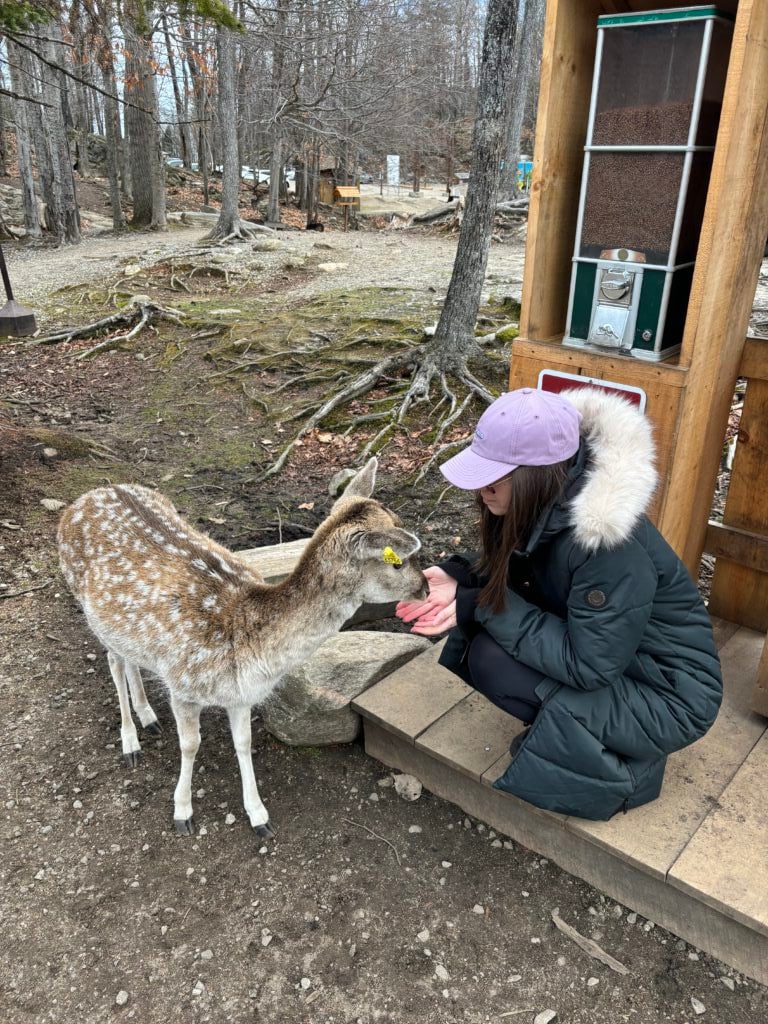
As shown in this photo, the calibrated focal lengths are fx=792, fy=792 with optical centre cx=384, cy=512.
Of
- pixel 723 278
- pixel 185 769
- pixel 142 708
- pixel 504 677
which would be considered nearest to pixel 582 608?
pixel 504 677

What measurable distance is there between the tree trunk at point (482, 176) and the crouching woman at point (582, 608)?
4.81m

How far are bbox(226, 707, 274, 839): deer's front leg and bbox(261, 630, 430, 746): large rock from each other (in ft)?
1.06

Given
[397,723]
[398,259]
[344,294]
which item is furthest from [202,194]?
[397,723]

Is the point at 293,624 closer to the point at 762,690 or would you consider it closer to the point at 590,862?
the point at 590,862

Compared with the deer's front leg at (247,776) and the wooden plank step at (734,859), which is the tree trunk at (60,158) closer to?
the deer's front leg at (247,776)

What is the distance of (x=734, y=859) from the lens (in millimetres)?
2482

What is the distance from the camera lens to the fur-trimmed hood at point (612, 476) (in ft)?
7.39

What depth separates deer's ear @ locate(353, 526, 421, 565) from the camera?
2771 mm

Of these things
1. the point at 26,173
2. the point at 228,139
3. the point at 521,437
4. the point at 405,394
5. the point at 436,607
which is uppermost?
the point at 228,139

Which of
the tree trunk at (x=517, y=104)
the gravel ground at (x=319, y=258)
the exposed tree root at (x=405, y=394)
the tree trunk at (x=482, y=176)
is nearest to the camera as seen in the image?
the tree trunk at (x=482, y=176)

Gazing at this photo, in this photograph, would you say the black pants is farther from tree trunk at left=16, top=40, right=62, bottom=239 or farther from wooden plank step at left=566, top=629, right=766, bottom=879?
tree trunk at left=16, top=40, right=62, bottom=239

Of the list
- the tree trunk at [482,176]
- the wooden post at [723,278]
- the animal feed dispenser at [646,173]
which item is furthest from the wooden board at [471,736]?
the tree trunk at [482,176]

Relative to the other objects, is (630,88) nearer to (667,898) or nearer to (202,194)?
(667,898)

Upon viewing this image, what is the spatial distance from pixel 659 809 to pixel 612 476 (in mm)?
1212
